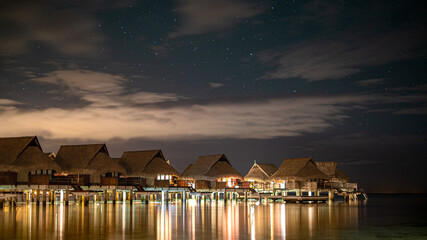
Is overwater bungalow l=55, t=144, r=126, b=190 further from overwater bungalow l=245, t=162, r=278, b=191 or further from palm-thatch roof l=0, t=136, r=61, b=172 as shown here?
overwater bungalow l=245, t=162, r=278, b=191

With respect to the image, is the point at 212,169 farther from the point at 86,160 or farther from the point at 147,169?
the point at 86,160

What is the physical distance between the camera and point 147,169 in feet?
176

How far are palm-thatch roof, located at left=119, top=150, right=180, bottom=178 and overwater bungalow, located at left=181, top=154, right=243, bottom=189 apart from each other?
5.30m

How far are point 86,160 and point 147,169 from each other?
7872 millimetres

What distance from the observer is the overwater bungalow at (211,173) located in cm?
6075

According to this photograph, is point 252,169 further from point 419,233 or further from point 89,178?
point 419,233

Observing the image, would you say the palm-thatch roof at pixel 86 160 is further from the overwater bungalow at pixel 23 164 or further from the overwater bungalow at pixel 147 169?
the overwater bungalow at pixel 147 169

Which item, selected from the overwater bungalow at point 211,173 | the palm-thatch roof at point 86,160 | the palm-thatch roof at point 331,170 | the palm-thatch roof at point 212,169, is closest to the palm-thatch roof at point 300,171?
the palm-thatch roof at point 212,169

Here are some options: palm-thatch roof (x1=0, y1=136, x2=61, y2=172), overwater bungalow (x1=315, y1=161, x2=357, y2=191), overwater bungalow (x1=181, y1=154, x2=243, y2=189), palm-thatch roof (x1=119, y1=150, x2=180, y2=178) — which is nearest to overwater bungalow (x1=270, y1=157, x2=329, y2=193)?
overwater bungalow (x1=181, y1=154, x2=243, y2=189)

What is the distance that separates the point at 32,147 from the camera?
144 ft

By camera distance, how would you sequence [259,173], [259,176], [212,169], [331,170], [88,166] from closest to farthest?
[88,166] < [212,169] < [331,170] < [259,176] < [259,173]

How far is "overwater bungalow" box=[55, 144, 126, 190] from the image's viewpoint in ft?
154

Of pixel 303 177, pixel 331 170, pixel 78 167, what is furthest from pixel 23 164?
pixel 331 170

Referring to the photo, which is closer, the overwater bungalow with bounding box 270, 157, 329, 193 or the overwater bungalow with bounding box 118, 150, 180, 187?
the overwater bungalow with bounding box 118, 150, 180, 187
